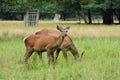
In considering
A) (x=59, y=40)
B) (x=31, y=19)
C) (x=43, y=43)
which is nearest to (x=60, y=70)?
(x=59, y=40)

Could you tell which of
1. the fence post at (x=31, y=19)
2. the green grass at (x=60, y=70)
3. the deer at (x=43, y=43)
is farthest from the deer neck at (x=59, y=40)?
the fence post at (x=31, y=19)

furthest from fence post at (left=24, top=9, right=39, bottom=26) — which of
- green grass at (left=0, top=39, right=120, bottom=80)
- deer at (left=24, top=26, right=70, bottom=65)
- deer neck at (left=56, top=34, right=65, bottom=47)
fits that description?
deer neck at (left=56, top=34, right=65, bottom=47)

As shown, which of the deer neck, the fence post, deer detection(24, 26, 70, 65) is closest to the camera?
the deer neck

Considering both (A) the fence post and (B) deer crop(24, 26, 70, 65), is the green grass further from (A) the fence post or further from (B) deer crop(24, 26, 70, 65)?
(A) the fence post

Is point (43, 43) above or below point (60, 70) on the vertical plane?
above

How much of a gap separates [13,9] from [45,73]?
252 feet

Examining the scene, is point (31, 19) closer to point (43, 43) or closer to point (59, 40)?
point (43, 43)

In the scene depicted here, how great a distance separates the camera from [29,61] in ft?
39.5

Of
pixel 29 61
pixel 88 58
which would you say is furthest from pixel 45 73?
pixel 88 58

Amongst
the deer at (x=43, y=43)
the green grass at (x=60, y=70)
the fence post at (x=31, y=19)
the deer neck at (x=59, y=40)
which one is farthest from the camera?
the fence post at (x=31, y=19)

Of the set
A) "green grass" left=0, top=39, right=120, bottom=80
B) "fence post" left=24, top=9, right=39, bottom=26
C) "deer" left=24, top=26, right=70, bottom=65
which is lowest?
"fence post" left=24, top=9, right=39, bottom=26

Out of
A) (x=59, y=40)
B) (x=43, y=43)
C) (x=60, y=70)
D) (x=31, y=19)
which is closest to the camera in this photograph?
(x=60, y=70)

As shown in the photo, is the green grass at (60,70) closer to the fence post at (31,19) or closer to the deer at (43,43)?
the deer at (43,43)

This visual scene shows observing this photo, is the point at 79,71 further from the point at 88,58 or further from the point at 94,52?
the point at 94,52
